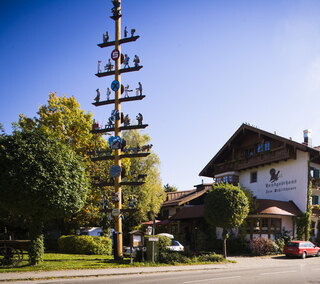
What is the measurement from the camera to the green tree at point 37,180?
598 inches

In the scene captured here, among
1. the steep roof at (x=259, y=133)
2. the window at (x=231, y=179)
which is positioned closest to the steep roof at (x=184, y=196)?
the steep roof at (x=259, y=133)

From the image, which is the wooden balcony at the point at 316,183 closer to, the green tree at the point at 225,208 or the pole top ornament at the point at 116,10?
the green tree at the point at 225,208

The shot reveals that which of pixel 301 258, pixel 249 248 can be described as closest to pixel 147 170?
pixel 249 248

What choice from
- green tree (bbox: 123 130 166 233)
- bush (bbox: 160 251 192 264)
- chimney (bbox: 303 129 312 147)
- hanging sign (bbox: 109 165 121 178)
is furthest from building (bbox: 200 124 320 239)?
hanging sign (bbox: 109 165 121 178)

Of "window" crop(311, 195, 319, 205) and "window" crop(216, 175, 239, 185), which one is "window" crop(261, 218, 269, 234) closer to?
"window" crop(311, 195, 319, 205)

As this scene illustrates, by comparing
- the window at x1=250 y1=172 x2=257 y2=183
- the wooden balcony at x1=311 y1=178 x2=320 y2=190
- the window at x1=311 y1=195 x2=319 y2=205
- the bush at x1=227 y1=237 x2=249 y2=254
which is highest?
the window at x1=250 y1=172 x2=257 y2=183

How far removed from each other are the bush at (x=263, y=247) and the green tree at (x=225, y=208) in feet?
18.1

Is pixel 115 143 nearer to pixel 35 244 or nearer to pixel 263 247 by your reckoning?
pixel 35 244

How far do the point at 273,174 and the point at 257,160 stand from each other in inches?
83.3

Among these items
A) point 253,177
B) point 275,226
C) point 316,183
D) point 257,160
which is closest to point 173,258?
point 275,226

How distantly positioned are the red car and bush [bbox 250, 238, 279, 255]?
1.68 meters

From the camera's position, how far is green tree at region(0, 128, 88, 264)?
15.2m

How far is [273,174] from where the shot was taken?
34.5 m

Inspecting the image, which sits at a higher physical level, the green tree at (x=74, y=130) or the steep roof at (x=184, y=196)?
the green tree at (x=74, y=130)
